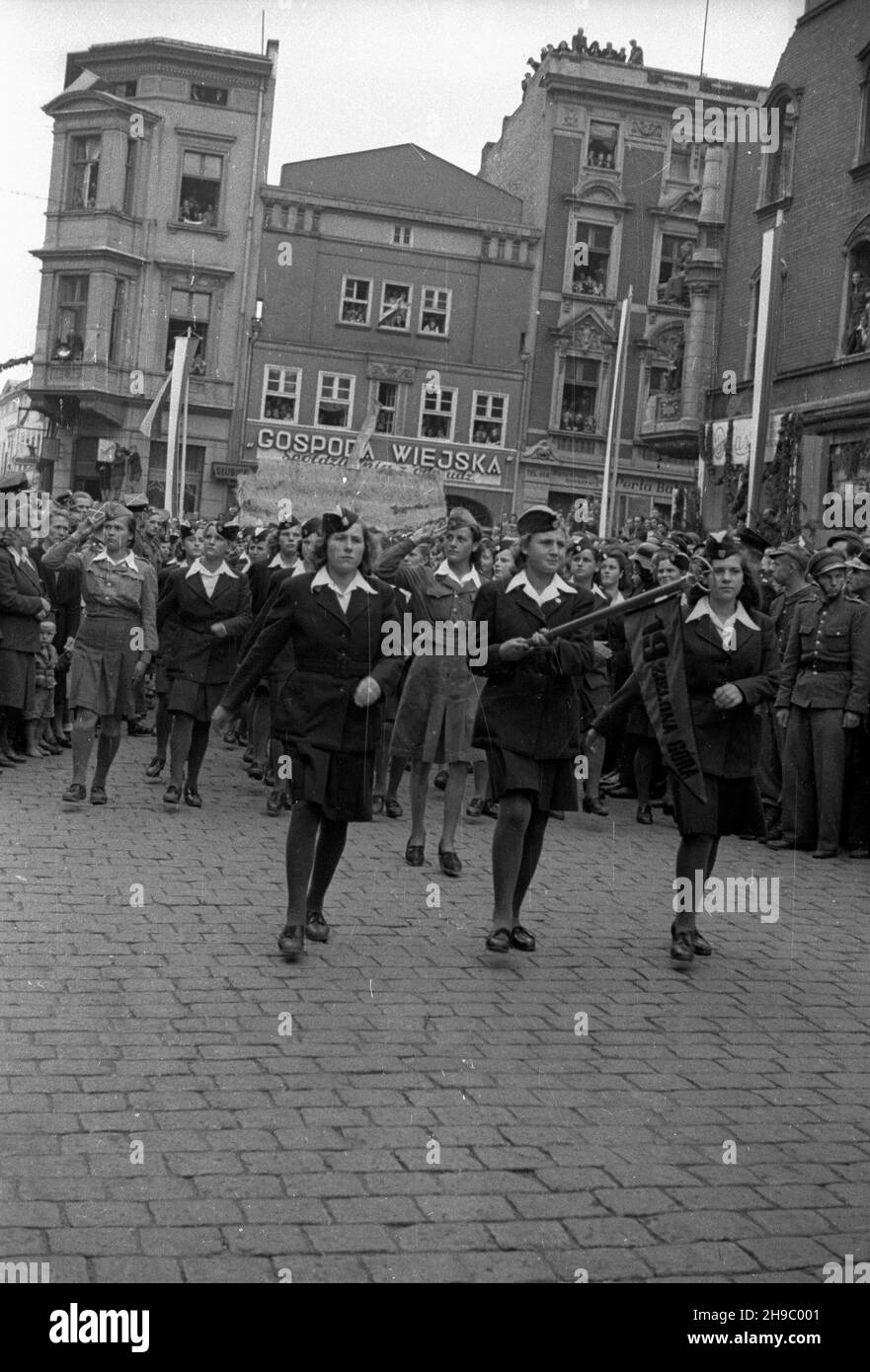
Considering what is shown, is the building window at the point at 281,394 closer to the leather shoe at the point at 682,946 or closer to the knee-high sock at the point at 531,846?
the knee-high sock at the point at 531,846

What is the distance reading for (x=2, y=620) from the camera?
13.6 meters

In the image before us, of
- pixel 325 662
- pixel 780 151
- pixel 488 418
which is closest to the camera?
pixel 325 662

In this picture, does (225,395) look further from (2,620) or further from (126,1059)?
(126,1059)

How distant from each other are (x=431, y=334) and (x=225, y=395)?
6.68 metres

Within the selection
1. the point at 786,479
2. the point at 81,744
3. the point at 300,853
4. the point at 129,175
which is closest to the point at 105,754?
the point at 81,744

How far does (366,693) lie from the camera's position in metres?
7.59

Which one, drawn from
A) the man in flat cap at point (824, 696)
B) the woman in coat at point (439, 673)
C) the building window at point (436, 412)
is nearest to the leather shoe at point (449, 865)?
the woman in coat at point (439, 673)

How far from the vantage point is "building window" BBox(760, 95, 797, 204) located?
28.5m

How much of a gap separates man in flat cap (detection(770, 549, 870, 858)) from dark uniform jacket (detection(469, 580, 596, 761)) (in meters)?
4.53

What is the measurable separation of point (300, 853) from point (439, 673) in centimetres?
354

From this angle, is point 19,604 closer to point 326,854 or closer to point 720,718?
point 326,854

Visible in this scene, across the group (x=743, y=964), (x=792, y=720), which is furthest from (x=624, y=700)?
(x=792, y=720)

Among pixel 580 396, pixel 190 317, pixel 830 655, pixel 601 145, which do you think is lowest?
pixel 830 655

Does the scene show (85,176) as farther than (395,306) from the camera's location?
No
